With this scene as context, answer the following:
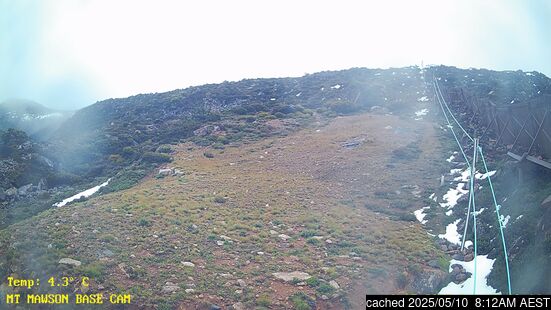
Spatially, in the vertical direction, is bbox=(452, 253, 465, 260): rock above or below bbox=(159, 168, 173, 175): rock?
below

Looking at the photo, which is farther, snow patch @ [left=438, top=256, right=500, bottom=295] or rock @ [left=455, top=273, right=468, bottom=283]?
rock @ [left=455, top=273, right=468, bottom=283]

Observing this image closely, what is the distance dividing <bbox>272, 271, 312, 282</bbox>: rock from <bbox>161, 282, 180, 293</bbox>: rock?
246cm

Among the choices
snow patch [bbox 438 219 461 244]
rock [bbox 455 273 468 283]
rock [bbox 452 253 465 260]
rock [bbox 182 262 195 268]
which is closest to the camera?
rock [bbox 455 273 468 283]

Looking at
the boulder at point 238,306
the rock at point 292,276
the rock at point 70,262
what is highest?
the rock at point 70,262

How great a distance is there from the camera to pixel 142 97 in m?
49.2

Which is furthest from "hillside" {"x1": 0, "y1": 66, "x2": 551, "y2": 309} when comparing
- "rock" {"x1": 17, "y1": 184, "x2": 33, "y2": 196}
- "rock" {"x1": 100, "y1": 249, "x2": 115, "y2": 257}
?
"rock" {"x1": 17, "y1": 184, "x2": 33, "y2": 196}

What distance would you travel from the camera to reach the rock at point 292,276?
1013 cm

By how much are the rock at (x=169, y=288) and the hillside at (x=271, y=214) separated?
2 centimetres

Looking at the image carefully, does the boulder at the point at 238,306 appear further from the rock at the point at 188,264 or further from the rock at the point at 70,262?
the rock at the point at 70,262

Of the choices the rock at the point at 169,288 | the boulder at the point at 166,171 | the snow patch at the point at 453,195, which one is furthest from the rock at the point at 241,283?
the boulder at the point at 166,171

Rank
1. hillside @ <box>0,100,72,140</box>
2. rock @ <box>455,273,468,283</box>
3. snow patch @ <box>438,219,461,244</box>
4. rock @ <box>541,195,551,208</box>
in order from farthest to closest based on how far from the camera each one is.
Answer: hillside @ <box>0,100,72,140</box>, snow patch @ <box>438,219,461,244</box>, rock @ <box>455,273,468,283</box>, rock @ <box>541,195,551,208</box>

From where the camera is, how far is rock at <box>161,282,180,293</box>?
9305 mm

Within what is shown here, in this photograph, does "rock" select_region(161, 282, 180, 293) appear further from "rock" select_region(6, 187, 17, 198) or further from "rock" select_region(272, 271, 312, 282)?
"rock" select_region(6, 187, 17, 198)

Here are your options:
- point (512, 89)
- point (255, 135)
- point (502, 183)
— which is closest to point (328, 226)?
point (502, 183)
